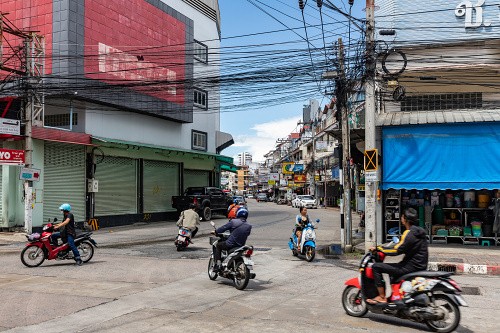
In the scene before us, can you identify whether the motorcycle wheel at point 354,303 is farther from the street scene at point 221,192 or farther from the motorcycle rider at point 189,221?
the motorcycle rider at point 189,221

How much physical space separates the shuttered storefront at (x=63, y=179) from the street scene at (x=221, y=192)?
0.08 metres

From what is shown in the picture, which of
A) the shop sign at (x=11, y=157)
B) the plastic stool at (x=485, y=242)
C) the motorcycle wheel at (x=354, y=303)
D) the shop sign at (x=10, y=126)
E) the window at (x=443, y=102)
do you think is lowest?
the plastic stool at (x=485, y=242)

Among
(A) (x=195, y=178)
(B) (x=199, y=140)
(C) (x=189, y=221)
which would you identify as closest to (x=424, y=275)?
(C) (x=189, y=221)

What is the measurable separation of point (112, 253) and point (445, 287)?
439 inches

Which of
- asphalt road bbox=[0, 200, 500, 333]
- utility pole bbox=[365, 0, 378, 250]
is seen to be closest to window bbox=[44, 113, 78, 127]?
asphalt road bbox=[0, 200, 500, 333]

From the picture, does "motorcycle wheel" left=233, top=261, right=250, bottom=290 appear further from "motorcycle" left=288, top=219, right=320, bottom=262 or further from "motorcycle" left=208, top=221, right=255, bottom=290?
"motorcycle" left=288, top=219, right=320, bottom=262

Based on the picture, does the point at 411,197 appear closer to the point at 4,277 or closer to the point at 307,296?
the point at 307,296

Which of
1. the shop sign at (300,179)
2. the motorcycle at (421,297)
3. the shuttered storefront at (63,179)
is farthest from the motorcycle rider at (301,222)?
the shop sign at (300,179)

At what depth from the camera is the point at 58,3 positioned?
22.8 m

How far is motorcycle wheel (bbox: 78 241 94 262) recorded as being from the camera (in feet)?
42.2

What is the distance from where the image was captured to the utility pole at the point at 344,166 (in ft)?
49.8

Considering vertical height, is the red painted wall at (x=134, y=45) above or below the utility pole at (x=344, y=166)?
above

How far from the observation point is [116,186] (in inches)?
1033

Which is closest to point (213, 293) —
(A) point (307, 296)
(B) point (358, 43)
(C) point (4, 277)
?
(A) point (307, 296)
